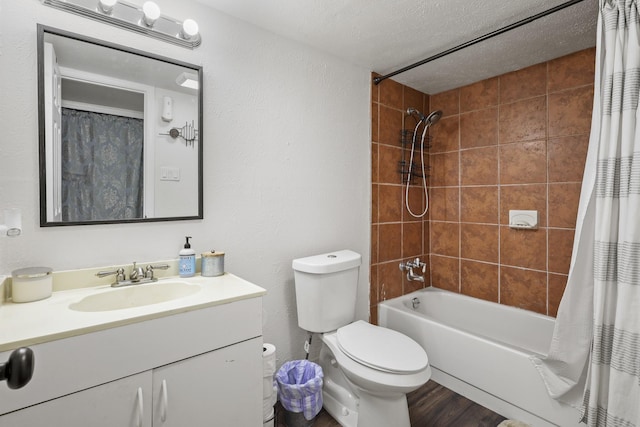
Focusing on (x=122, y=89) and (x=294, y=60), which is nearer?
(x=122, y=89)

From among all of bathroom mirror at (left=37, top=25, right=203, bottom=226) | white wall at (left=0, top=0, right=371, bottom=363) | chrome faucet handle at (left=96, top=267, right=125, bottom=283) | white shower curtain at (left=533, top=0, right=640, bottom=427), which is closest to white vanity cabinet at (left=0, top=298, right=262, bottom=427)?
white wall at (left=0, top=0, right=371, bottom=363)

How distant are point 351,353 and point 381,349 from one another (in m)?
0.16

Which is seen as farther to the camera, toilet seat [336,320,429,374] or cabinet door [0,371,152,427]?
toilet seat [336,320,429,374]

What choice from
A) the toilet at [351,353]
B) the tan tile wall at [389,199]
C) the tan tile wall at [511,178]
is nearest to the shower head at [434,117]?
the tan tile wall at [389,199]

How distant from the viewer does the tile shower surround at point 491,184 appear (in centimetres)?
202

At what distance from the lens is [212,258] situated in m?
1.43

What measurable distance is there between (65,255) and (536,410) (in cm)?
237

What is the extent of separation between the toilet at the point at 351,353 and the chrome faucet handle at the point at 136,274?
770 mm

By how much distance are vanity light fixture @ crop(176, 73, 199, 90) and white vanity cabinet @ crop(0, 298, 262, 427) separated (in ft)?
3.55

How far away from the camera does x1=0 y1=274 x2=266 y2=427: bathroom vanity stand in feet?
2.67

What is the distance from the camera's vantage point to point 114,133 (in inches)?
52.4

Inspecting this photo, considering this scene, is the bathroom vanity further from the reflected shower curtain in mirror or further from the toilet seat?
the toilet seat

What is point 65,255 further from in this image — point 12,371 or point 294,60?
point 294,60

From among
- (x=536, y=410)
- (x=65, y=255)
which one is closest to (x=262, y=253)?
(x=65, y=255)
